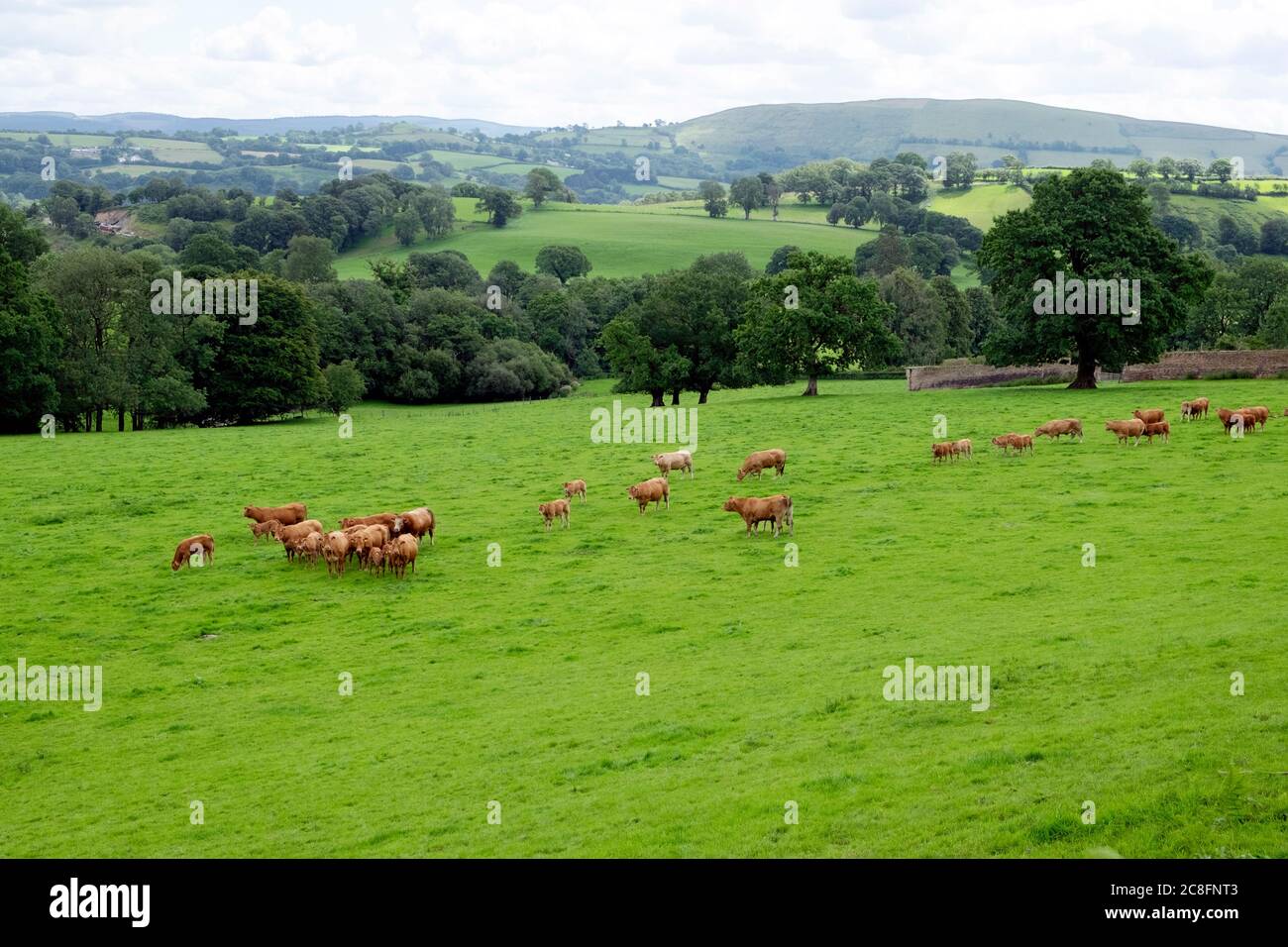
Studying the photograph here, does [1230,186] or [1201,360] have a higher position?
[1230,186]

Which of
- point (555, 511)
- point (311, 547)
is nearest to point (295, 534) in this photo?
point (311, 547)

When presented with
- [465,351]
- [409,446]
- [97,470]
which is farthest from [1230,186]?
[97,470]

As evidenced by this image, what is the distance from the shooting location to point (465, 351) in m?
90.2

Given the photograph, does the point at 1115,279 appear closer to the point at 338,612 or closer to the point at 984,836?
the point at 338,612

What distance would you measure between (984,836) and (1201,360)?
51.9 m

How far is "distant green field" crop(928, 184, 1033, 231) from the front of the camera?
533 ft

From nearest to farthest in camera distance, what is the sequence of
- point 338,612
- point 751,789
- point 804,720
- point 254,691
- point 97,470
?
point 751,789
point 804,720
point 254,691
point 338,612
point 97,470

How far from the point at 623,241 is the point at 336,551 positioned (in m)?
132

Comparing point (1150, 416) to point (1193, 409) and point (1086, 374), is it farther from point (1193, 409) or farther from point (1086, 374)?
point (1086, 374)

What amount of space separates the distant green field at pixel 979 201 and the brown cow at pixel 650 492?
13502cm

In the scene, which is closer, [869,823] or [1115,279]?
[869,823]

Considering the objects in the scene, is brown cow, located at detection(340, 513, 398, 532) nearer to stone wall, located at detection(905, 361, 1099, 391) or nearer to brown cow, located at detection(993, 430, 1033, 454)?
brown cow, located at detection(993, 430, 1033, 454)

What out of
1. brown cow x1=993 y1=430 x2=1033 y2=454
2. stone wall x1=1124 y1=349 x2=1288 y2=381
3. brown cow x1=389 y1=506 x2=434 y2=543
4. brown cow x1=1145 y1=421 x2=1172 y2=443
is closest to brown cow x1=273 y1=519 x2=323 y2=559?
brown cow x1=389 y1=506 x2=434 y2=543
